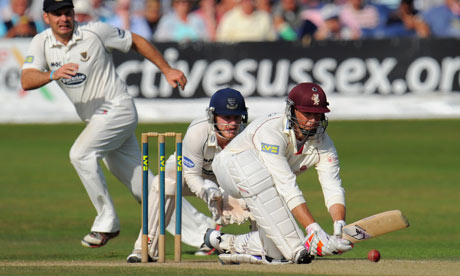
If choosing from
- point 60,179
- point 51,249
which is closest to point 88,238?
point 51,249

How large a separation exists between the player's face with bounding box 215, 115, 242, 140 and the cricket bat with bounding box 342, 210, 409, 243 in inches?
56.4

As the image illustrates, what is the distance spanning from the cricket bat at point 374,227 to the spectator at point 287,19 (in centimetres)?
1235

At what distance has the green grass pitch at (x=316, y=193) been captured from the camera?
8461mm

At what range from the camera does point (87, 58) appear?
27.7 ft

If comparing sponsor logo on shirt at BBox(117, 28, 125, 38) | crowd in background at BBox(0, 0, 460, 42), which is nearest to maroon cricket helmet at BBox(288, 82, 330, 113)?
sponsor logo on shirt at BBox(117, 28, 125, 38)

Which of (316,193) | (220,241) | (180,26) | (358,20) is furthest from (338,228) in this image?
(358,20)

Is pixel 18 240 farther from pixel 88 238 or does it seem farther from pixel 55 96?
pixel 55 96

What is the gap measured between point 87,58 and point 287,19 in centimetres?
1105

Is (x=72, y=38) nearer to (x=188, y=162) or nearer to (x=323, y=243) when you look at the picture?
(x=188, y=162)

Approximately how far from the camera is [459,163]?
14312 millimetres

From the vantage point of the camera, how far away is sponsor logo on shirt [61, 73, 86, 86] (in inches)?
332

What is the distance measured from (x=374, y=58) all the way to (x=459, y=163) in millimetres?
3711

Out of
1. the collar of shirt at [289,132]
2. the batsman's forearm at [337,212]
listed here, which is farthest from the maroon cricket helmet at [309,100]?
the batsman's forearm at [337,212]

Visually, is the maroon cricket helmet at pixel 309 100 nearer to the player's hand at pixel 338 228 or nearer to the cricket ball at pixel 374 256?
the player's hand at pixel 338 228
